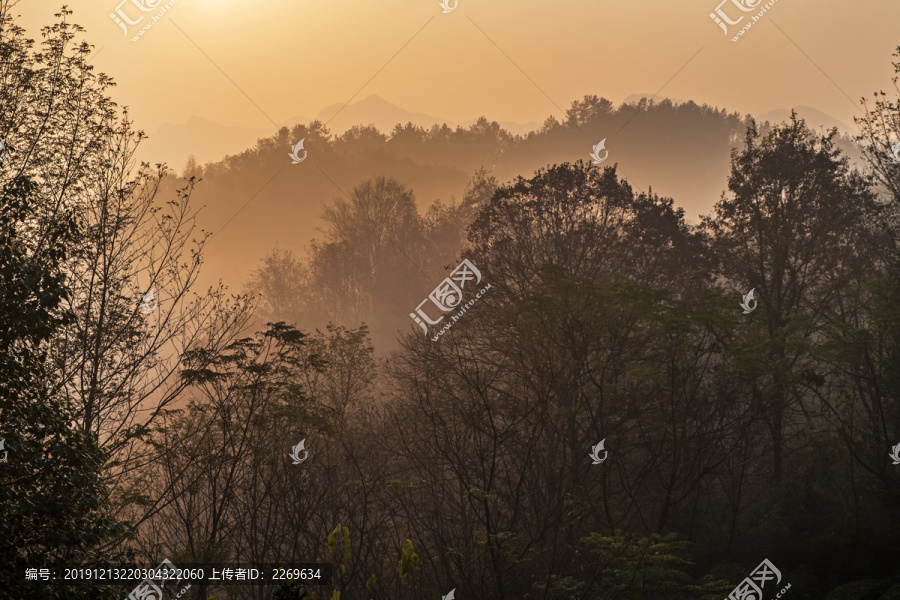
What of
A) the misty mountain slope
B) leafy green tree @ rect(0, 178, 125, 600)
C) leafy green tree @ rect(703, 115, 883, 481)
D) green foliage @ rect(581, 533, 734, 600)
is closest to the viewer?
leafy green tree @ rect(0, 178, 125, 600)

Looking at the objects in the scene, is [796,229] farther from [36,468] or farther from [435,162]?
[435,162]

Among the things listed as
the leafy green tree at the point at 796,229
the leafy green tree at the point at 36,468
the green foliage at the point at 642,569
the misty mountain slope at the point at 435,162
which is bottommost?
the green foliage at the point at 642,569

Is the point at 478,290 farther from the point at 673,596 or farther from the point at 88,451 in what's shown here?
the point at 88,451

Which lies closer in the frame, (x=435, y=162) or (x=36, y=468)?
(x=36, y=468)

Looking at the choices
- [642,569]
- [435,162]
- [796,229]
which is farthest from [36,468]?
[435,162]

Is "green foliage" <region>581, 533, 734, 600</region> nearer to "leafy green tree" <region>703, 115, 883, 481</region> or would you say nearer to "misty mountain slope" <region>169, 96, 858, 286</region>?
"leafy green tree" <region>703, 115, 883, 481</region>

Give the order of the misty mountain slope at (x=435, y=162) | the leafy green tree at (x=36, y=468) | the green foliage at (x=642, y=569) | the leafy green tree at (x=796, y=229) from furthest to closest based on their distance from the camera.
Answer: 1. the misty mountain slope at (x=435, y=162)
2. the leafy green tree at (x=796, y=229)
3. the green foliage at (x=642, y=569)
4. the leafy green tree at (x=36, y=468)

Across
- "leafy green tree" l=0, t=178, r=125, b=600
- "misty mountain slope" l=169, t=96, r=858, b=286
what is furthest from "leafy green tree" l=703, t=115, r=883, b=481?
"misty mountain slope" l=169, t=96, r=858, b=286

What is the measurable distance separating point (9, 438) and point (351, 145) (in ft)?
253

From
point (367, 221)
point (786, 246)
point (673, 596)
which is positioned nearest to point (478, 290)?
point (786, 246)

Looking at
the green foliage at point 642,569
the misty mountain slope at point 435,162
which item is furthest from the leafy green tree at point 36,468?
the misty mountain slope at point 435,162

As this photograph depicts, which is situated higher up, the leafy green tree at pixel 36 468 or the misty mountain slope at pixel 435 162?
the misty mountain slope at pixel 435 162

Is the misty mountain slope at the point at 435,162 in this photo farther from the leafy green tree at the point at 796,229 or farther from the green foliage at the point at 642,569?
the green foliage at the point at 642,569

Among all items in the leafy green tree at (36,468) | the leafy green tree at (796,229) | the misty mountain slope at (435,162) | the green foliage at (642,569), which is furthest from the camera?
the misty mountain slope at (435,162)
